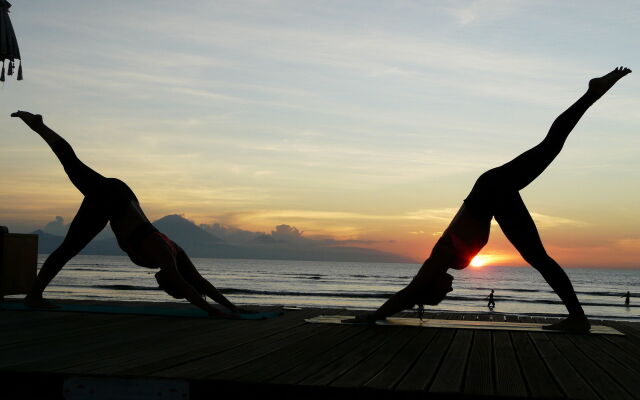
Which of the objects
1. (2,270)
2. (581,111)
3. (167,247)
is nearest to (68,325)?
(167,247)

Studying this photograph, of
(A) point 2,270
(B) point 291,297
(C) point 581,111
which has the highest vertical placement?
(C) point 581,111

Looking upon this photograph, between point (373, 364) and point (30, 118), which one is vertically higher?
point (30, 118)

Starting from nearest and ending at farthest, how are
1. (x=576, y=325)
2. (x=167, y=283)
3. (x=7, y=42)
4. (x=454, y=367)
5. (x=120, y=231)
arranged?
1. (x=454, y=367)
2. (x=576, y=325)
3. (x=167, y=283)
4. (x=120, y=231)
5. (x=7, y=42)

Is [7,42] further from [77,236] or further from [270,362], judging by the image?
[270,362]

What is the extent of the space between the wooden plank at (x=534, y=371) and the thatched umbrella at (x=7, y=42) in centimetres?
668

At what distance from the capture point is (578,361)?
3979 millimetres

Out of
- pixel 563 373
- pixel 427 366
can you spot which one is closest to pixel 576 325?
pixel 563 373

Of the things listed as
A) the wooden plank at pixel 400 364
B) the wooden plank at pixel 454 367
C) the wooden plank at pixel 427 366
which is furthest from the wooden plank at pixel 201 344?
the wooden plank at pixel 454 367

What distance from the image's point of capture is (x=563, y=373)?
11.5 feet

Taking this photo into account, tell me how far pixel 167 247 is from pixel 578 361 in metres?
3.48

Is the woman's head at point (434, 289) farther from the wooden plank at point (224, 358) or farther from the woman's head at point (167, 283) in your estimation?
the woman's head at point (167, 283)

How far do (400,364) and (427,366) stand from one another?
15cm

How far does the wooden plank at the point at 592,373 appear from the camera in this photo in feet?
9.89

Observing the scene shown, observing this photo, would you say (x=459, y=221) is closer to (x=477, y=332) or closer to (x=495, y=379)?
(x=477, y=332)
